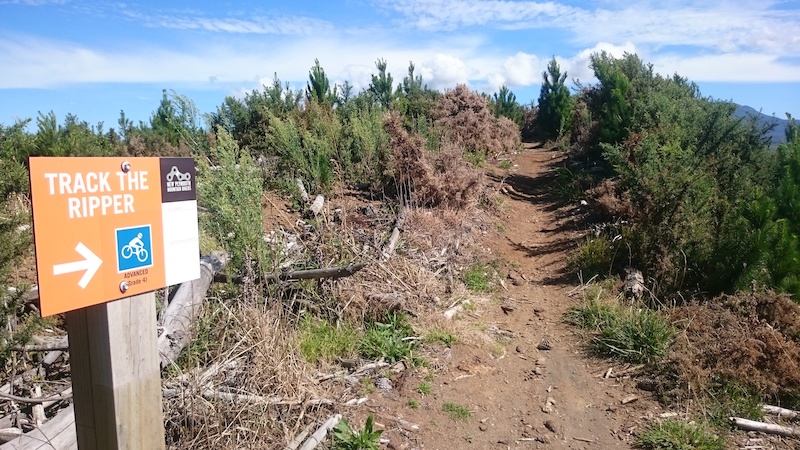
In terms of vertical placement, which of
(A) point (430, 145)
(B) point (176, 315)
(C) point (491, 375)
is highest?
(A) point (430, 145)

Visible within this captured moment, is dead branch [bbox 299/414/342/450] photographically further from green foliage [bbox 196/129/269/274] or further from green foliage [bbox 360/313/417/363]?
green foliage [bbox 196/129/269/274]

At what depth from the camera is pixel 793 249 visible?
17.6 ft

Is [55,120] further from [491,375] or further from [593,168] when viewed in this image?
[593,168]

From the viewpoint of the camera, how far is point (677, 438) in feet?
12.1

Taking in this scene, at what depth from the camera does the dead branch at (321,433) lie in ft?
11.0

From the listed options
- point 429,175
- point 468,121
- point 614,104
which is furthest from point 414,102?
point 429,175

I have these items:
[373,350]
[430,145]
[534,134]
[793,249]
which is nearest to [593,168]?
[430,145]

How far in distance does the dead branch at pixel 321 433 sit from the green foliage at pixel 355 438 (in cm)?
5

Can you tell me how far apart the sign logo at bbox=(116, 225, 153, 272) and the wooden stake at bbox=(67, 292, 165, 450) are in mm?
129

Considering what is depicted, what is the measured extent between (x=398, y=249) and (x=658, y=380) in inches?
124

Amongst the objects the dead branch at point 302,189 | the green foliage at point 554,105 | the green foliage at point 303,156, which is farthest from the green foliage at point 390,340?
the green foliage at point 554,105

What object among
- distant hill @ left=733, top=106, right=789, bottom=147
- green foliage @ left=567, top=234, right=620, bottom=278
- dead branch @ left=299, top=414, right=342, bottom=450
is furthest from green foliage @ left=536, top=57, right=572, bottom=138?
dead branch @ left=299, top=414, right=342, bottom=450

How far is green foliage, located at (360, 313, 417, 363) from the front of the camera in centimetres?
472

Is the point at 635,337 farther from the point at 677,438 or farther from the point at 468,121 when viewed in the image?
the point at 468,121
